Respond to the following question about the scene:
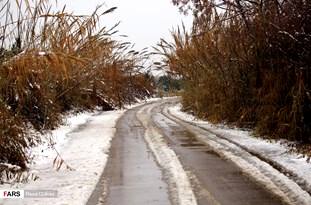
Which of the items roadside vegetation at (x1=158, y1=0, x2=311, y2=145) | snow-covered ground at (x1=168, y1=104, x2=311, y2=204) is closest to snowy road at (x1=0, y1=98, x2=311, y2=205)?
snow-covered ground at (x1=168, y1=104, x2=311, y2=204)

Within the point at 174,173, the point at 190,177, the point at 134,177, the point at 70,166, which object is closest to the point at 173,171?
the point at 174,173

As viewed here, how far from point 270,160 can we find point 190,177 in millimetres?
2387

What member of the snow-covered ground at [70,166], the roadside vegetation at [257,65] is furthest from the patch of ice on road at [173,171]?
the roadside vegetation at [257,65]

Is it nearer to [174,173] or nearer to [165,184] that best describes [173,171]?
[174,173]

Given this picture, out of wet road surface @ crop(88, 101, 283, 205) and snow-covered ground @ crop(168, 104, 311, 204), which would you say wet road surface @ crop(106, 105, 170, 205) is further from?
snow-covered ground @ crop(168, 104, 311, 204)

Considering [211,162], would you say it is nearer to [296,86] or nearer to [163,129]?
[296,86]

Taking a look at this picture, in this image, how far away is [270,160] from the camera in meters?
11.6

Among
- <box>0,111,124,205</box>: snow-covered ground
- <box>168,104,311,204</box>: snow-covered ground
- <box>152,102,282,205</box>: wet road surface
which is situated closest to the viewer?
<box>152,102,282,205</box>: wet road surface

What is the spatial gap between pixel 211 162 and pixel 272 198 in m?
3.61

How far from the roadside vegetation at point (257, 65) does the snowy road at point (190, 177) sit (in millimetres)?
2332

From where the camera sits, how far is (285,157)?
12039mm

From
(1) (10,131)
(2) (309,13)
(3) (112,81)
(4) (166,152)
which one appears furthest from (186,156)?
(3) (112,81)

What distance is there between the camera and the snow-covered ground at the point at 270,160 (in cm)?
907

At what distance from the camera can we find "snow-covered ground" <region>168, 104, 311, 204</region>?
907cm
